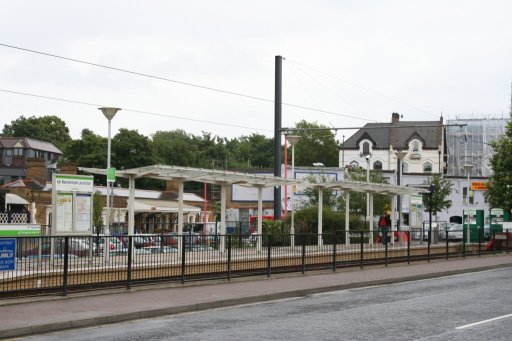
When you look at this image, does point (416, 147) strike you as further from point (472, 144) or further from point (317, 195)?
point (317, 195)

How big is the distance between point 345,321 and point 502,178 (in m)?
37.8

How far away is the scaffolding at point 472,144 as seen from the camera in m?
103

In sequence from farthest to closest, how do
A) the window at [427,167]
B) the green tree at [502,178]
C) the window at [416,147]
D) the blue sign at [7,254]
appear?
the window at [416,147]
the window at [427,167]
the green tree at [502,178]
the blue sign at [7,254]

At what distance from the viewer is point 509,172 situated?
49219mm

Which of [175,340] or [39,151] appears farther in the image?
[39,151]

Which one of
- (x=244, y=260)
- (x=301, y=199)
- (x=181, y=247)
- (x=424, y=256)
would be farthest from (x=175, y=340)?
(x=301, y=199)

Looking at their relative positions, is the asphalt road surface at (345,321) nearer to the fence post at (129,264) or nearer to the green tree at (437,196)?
the fence post at (129,264)

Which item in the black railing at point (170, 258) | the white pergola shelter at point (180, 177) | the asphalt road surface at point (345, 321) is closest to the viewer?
→ the asphalt road surface at point (345, 321)

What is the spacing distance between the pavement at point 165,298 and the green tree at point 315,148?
104 m

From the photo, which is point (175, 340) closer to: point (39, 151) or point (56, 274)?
point (56, 274)

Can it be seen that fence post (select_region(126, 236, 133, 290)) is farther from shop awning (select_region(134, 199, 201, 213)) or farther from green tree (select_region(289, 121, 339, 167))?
green tree (select_region(289, 121, 339, 167))

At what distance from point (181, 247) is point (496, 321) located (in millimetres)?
8953

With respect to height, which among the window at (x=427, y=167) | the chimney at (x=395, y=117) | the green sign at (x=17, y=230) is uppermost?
the chimney at (x=395, y=117)

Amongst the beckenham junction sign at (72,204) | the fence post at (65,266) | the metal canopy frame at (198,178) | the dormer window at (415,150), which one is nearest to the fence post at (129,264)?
the fence post at (65,266)
